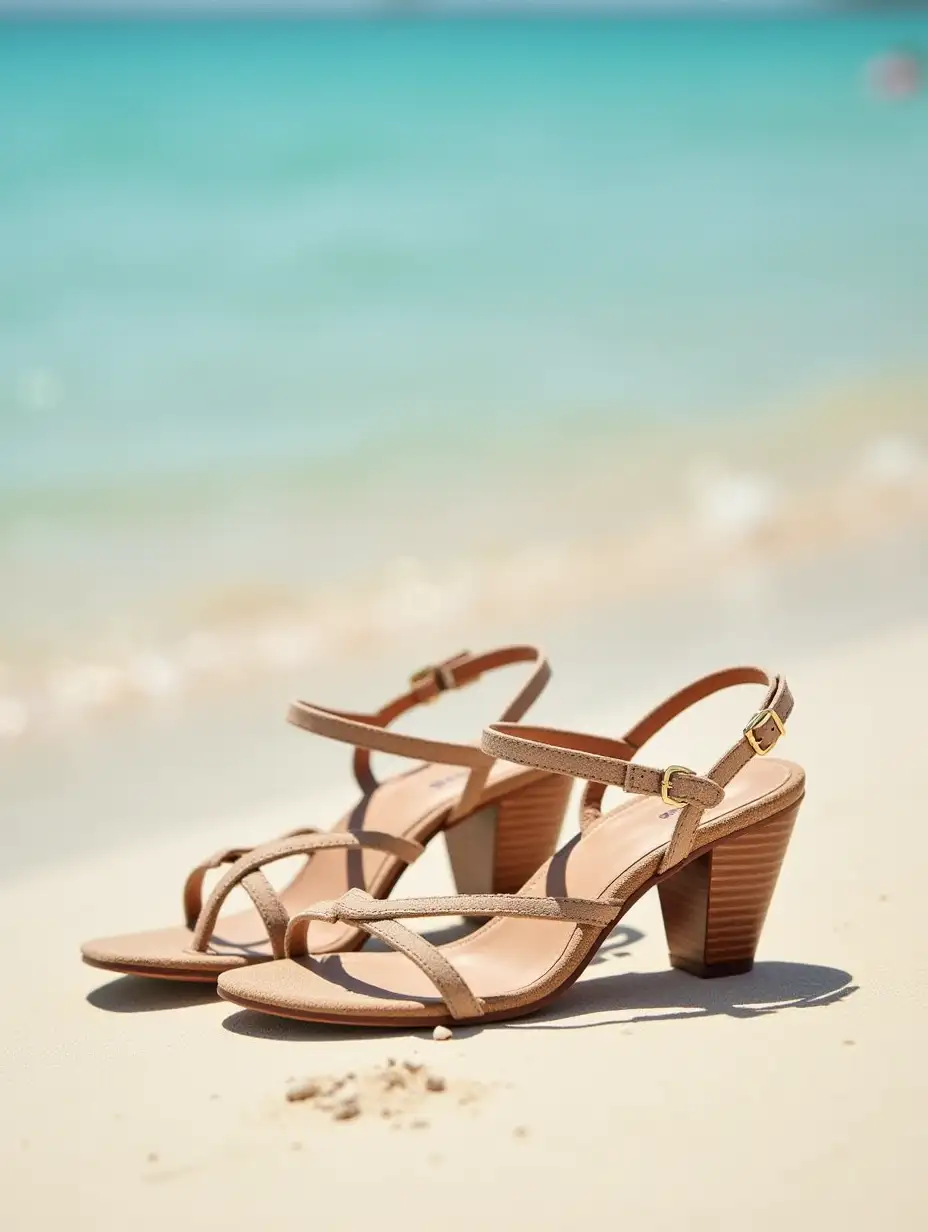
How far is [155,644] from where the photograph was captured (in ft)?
21.2

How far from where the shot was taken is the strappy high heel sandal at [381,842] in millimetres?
2877

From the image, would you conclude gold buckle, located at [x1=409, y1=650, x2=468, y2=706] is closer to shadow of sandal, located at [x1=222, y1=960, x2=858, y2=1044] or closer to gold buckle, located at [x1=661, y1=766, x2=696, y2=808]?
shadow of sandal, located at [x1=222, y1=960, x2=858, y2=1044]

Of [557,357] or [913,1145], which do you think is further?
[557,357]

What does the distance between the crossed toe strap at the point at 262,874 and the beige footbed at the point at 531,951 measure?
10cm

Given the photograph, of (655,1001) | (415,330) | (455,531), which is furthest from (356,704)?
(415,330)

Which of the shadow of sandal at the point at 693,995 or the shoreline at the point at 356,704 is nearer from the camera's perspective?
the shadow of sandal at the point at 693,995

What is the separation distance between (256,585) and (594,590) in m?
1.57

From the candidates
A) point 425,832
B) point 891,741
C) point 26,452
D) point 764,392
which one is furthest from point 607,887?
point 764,392

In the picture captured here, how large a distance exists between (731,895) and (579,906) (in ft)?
0.96

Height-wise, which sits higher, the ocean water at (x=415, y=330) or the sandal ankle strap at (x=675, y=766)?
the ocean water at (x=415, y=330)

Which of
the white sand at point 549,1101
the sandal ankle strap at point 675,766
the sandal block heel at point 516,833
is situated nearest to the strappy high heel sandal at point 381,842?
the sandal block heel at point 516,833

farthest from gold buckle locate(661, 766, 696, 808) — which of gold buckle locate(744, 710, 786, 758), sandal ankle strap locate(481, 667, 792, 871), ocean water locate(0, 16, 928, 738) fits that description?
ocean water locate(0, 16, 928, 738)

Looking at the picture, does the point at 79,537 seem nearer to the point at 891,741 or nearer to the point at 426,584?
the point at 426,584

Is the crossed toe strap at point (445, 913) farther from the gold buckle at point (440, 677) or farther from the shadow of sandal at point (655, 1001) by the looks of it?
the gold buckle at point (440, 677)
